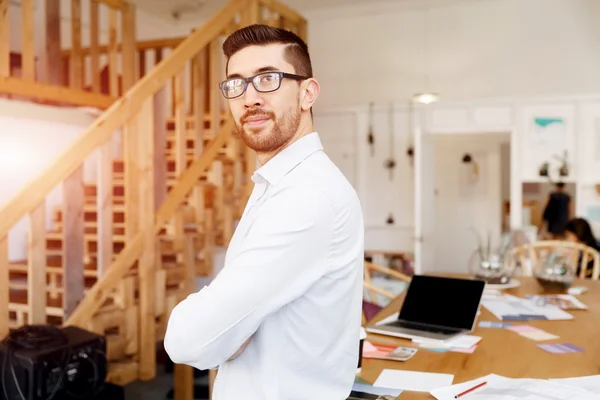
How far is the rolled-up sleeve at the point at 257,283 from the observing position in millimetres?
927

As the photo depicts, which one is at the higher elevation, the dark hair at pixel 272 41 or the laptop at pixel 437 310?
the dark hair at pixel 272 41

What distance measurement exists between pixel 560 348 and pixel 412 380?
0.58 metres

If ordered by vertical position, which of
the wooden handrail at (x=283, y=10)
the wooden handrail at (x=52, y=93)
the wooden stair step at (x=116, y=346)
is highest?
the wooden handrail at (x=283, y=10)

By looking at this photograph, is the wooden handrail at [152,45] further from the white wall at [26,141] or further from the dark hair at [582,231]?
the dark hair at [582,231]

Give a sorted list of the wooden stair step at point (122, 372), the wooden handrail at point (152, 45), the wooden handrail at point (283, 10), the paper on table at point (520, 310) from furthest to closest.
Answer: the wooden handrail at point (152, 45), the wooden handrail at point (283, 10), the wooden stair step at point (122, 372), the paper on table at point (520, 310)

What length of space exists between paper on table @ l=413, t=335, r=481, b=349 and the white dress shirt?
72 centimetres

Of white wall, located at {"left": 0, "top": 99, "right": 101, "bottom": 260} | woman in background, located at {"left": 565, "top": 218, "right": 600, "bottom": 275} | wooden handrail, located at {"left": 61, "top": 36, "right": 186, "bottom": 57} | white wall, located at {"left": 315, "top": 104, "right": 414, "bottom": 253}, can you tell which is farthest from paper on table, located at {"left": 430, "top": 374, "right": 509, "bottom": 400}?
white wall, located at {"left": 315, "top": 104, "right": 414, "bottom": 253}

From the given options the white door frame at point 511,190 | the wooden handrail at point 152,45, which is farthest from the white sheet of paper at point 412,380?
the wooden handrail at point 152,45

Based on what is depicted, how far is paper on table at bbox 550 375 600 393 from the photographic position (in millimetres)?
1390

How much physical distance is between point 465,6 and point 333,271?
571 centimetres

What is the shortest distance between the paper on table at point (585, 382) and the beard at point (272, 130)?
0.94m

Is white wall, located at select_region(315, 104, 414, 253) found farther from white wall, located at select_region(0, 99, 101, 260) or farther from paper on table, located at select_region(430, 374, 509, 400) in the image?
paper on table, located at select_region(430, 374, 509, 400)

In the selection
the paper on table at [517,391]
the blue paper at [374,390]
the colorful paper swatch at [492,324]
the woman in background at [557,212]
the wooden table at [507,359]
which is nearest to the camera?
the paper on table at [517,391]

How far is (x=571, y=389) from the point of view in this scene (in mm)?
1352
